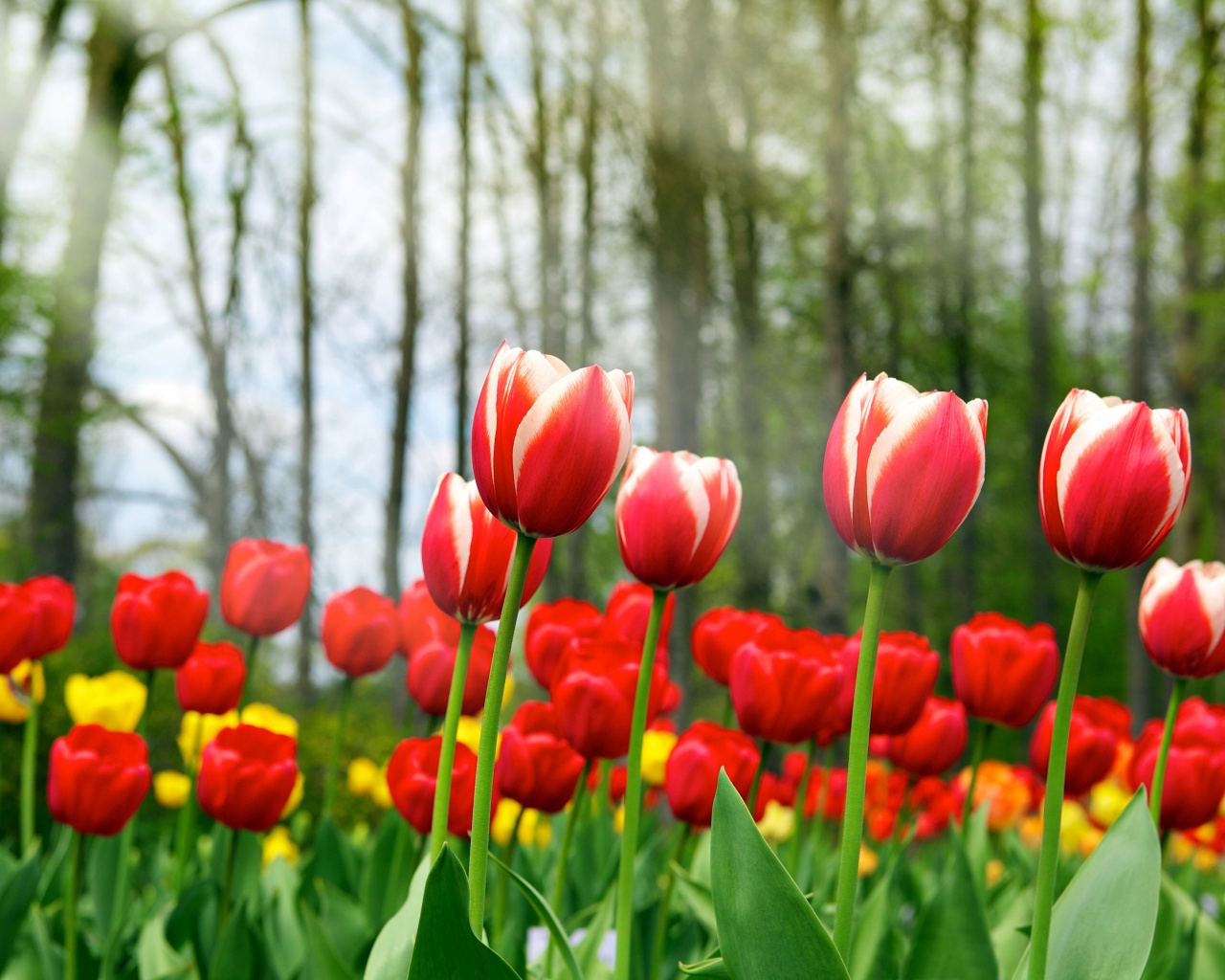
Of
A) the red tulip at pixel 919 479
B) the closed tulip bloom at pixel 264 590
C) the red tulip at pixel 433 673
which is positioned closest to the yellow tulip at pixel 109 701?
the closed tulip bloom at pixel 264 590

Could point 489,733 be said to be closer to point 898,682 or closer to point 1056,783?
point 1056,783

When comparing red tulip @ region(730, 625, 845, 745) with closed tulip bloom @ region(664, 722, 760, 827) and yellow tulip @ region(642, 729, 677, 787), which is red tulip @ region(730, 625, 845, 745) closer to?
closed tulip bloom @ region(664, 722, 760, 827)

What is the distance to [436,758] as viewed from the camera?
1505mm

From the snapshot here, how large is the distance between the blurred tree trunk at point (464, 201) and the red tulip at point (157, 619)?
5.96m

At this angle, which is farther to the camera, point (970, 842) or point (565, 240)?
point (565, 240)

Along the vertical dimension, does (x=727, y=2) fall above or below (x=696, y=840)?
above

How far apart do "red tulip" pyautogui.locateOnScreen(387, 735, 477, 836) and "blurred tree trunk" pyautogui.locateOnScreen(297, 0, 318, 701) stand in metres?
7.17

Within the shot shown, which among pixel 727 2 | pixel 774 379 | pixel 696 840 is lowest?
pixel 696 840

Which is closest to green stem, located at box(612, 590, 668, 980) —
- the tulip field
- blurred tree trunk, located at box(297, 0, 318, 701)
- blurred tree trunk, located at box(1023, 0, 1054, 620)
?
the tulip field

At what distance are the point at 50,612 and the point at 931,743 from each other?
1643 mm

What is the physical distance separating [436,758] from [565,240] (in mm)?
Answer: 7679

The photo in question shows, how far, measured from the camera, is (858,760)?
2.85 feet

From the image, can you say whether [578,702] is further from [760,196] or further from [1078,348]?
[1078,348]

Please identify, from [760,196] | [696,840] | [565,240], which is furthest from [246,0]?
[696,840]
